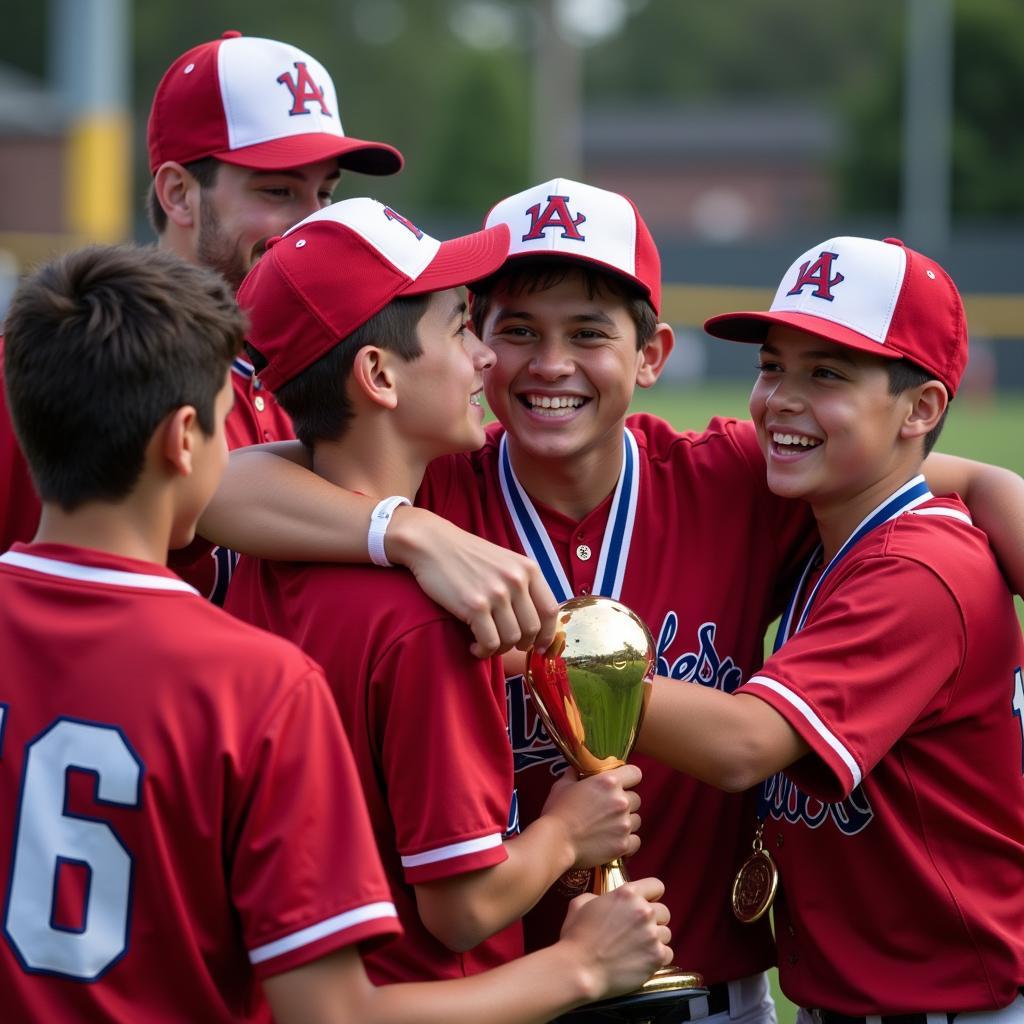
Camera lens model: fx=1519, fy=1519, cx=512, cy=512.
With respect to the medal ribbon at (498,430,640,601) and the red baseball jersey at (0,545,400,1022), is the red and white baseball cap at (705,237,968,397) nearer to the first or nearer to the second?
the medal ribbon at (498,430,640,601)

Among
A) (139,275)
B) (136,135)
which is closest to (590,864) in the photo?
(139,275)

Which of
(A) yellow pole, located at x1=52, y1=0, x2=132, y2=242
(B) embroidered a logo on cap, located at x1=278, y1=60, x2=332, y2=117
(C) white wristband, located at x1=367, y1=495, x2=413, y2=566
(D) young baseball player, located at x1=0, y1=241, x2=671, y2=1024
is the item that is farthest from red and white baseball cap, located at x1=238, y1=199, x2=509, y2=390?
(A) yellow pole, located at x1=52, y1=0, x2=132, y2=242

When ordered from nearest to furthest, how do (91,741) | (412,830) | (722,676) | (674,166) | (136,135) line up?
(91,741) → (412,830) → (722,676) → (136,135) → (674,166)

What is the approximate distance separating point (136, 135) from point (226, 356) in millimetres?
51621

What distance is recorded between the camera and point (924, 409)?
3162 millimetres

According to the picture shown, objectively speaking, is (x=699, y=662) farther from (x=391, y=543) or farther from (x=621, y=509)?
(x=391, y=543)

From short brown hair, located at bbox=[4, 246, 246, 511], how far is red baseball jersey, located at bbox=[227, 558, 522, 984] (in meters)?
0.43

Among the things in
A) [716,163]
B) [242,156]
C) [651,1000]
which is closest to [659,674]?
[651,1000]

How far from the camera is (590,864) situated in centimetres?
→ 250

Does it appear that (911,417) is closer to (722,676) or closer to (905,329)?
(905,329)

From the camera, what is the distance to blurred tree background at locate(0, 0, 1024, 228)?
4616 cm

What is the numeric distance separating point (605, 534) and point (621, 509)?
7 centimetres

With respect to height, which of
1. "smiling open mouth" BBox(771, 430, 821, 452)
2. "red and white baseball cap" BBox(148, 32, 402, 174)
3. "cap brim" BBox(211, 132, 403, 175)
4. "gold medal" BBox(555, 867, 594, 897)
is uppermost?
"red and white baseball cap" BBox(148, 32, 402, 174)

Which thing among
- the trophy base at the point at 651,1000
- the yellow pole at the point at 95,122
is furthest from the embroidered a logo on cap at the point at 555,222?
the yellow pole at the point at 95,122
